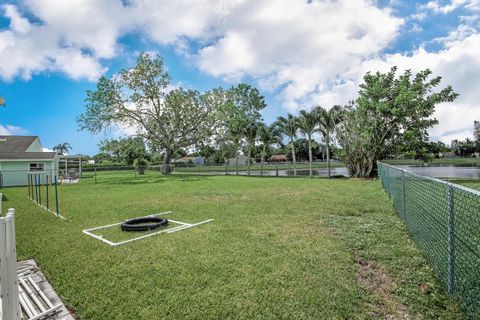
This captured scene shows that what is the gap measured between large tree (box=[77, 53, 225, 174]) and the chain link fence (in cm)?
2166

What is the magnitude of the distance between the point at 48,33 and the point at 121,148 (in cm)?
1381

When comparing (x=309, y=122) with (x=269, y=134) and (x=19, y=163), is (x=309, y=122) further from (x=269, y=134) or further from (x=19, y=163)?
(x=19, y=163)

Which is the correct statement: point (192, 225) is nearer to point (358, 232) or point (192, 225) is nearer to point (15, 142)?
point (358, 232)

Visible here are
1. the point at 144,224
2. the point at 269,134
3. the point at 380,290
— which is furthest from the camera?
the point at 269,134

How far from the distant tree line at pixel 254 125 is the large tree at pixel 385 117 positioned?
0.05m

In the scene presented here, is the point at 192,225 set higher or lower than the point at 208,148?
lower

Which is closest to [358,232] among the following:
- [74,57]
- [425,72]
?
[425,72]

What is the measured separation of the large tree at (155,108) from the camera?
22.9 m

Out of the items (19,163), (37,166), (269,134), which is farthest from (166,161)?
(19,163)

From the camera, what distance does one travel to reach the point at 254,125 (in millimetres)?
26156

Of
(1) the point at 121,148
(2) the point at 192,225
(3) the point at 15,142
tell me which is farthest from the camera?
(1) the point at 121,148

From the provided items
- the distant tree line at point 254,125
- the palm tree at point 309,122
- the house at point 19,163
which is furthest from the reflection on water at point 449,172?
the house at point 19,163

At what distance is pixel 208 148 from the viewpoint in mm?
28703

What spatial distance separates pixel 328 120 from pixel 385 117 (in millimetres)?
3897
